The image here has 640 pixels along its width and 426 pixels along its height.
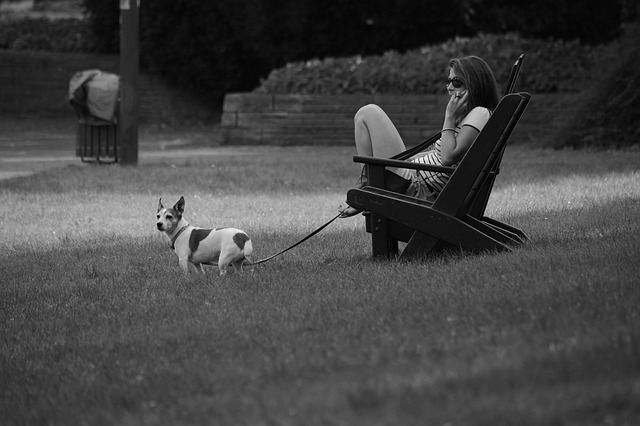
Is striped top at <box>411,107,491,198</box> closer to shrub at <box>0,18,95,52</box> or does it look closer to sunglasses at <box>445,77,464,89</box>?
sunglasses at <box>445,77,464,89</box>

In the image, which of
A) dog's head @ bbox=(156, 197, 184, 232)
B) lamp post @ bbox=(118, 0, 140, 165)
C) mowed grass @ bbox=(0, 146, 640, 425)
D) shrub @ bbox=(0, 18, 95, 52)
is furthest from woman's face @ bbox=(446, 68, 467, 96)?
shrub @ bbox=(0, 18, 95, 52)

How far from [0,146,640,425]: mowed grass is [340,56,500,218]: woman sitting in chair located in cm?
60

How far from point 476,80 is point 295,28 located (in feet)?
64.1

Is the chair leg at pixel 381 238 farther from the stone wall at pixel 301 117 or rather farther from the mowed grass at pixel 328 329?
the stone wall at pixel 301 117

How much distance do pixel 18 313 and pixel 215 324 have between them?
5.49 ft

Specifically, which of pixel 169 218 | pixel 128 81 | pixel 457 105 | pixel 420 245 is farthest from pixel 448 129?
pixel 128 81

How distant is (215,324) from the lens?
225 inches

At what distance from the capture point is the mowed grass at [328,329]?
391cm

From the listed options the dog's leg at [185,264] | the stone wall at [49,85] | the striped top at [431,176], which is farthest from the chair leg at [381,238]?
the stone wall at [49,85]

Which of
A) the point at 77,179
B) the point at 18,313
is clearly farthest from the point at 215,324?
the point at 77,179

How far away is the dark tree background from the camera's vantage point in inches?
940

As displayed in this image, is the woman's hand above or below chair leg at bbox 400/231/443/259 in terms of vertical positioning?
above

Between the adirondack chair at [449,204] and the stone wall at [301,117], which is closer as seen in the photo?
the adirondack chair at [449,204]

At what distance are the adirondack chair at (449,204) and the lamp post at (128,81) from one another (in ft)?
28.4
